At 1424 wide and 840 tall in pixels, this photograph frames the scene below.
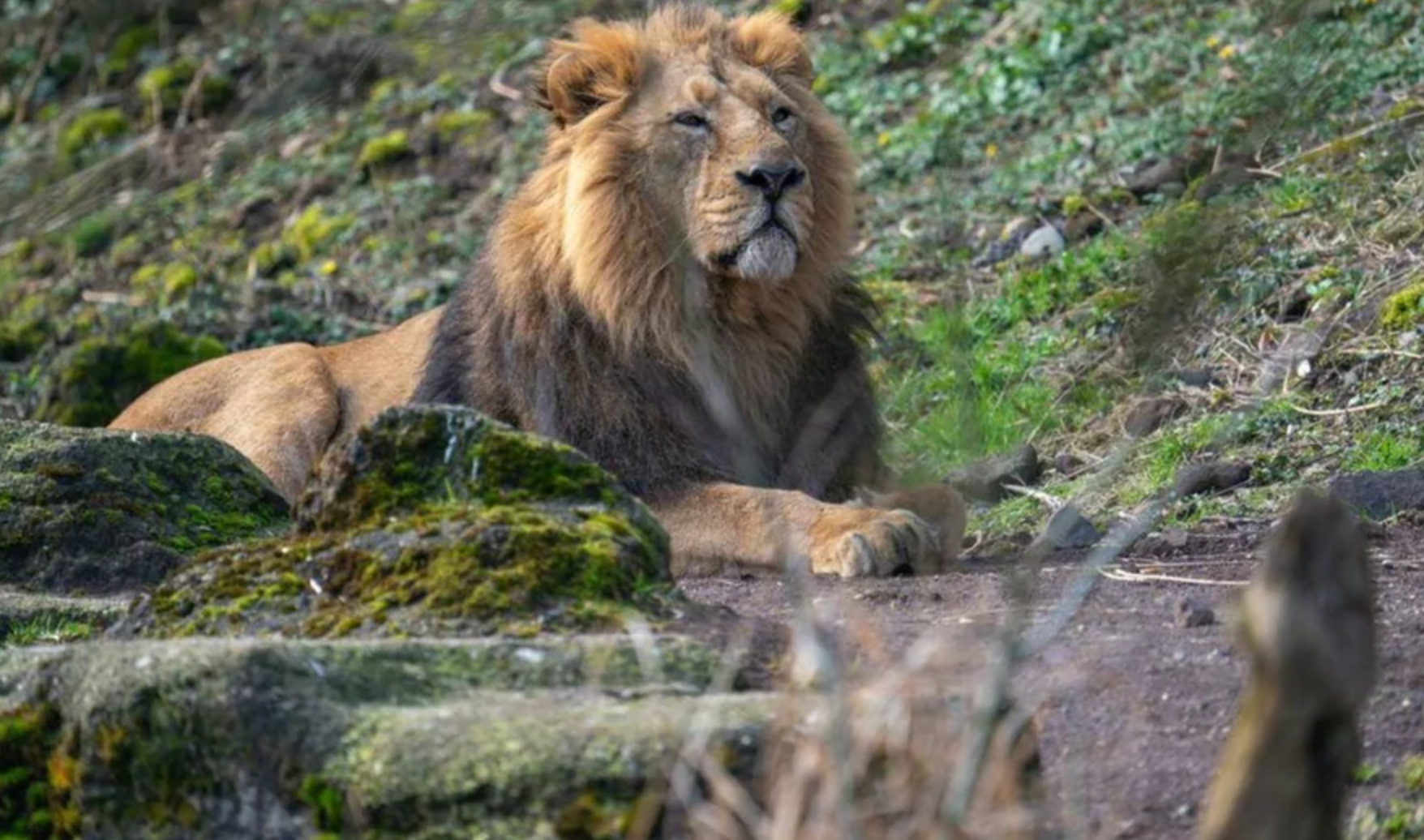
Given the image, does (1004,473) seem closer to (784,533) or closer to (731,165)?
(731,165)

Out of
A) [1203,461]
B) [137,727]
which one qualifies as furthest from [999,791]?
[1203,461]

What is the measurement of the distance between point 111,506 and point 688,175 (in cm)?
203

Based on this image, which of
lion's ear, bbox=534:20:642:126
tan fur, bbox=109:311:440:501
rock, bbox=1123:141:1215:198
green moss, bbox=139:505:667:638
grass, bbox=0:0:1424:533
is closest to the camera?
green moss, bbox=139:505:667:638

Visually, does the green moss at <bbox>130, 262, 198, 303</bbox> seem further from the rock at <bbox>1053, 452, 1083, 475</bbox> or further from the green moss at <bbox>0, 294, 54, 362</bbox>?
the rock at <bbox>1053, 452, 1083, 475</bbox>

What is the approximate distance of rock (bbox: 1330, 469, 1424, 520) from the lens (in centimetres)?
656

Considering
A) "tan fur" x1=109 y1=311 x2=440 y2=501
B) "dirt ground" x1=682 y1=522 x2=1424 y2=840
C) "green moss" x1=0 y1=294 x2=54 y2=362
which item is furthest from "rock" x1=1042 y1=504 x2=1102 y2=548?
"green moss" x1=0 y1=294 x2=54 y2=362

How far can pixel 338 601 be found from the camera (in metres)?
4.37

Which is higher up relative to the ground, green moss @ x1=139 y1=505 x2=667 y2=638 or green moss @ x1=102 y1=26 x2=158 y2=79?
green moss @ x1=139 y1=505 x2=667 y2=638

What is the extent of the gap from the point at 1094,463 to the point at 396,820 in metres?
4.95

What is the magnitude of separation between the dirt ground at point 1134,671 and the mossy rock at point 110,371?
5.18 metres

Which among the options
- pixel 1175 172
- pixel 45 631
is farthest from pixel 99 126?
pixel 45 631

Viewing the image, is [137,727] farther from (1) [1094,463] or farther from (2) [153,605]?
(1) [1094,463]

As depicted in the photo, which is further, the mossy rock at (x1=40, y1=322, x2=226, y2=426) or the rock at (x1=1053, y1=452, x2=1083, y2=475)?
the mossy rock at (x1=40, y1=322, x2=226, y2=426)

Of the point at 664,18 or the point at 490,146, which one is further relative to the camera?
the point at 490,146
